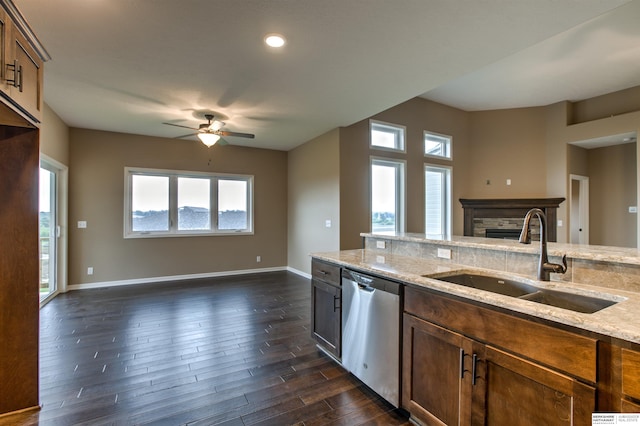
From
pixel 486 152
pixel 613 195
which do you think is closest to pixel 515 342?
pixel 486 152

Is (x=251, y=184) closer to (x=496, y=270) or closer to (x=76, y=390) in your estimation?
(x=76, y=390)

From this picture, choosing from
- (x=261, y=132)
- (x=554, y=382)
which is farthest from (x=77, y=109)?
(x=554, y=382)

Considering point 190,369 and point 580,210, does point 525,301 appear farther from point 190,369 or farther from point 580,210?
point 580,210

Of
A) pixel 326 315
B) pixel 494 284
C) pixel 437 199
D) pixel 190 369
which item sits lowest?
pixel 190 369

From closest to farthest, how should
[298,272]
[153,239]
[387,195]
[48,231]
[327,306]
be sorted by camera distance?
[327,306]
[48,231]
[153,239]
[387,195]
[298,272]

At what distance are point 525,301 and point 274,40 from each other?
2550 mm

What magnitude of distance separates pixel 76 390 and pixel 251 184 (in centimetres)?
481

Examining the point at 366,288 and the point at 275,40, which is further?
the point at 275,40

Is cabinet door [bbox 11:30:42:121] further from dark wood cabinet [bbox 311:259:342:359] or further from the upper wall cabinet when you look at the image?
dark wood cabinet [bbox 311:259:342:359]

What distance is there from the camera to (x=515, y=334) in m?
1.36

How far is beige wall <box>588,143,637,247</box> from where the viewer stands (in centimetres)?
631

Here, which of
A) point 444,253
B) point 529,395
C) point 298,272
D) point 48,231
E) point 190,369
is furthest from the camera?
point 298,272

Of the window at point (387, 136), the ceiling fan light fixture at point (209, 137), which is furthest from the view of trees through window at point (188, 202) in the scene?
the window at point (387, 136)

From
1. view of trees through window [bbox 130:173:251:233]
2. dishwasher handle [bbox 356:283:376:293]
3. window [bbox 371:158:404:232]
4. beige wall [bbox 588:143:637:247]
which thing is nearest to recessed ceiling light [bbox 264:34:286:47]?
dishwasher handle [bbox 356:283:376:293]
